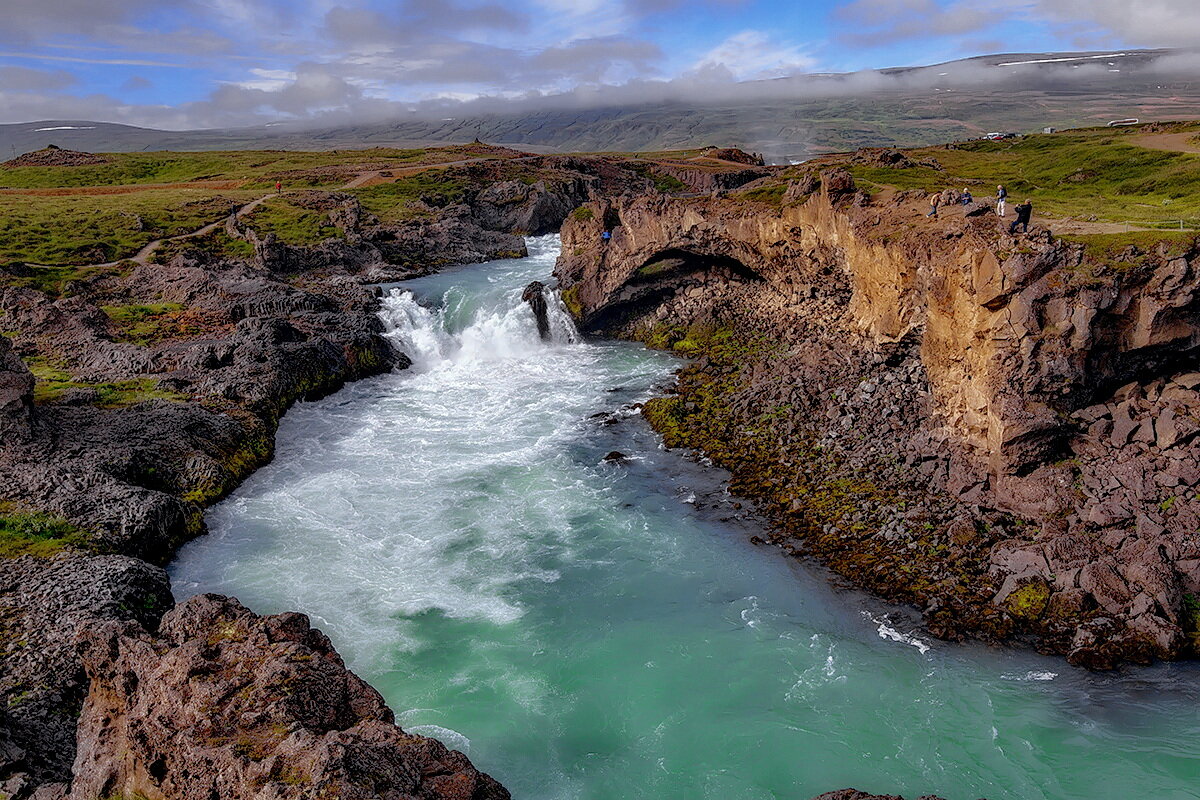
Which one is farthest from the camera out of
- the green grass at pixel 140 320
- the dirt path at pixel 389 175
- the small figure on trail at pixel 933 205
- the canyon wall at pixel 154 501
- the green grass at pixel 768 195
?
the dirt path at pixel 389 175

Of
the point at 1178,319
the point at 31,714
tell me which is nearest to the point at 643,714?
the point at 31,714

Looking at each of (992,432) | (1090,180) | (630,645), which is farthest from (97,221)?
(1090,180)

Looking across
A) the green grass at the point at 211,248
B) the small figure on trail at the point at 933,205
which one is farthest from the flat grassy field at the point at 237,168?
the small figure on trail at the point at 933,205

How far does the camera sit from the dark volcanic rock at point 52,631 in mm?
15411

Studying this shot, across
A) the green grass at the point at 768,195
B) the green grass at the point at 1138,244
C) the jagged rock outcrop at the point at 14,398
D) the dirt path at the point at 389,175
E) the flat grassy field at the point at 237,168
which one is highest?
the flat grassy field at the point at 237,168

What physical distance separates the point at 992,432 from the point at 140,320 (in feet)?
163

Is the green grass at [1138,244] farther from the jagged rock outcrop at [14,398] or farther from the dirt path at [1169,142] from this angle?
the jagged rock outcrop at [14,398]

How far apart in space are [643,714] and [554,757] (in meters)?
2.49

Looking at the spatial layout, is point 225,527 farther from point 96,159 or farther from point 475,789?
point 96,159

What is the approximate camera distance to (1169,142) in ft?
210

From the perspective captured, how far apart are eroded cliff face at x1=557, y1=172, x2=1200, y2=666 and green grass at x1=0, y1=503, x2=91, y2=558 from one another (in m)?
22.8

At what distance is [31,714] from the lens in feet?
53.7

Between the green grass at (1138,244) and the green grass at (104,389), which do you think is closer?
the green grass at (1138,244)

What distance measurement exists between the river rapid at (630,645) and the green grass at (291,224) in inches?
1759
